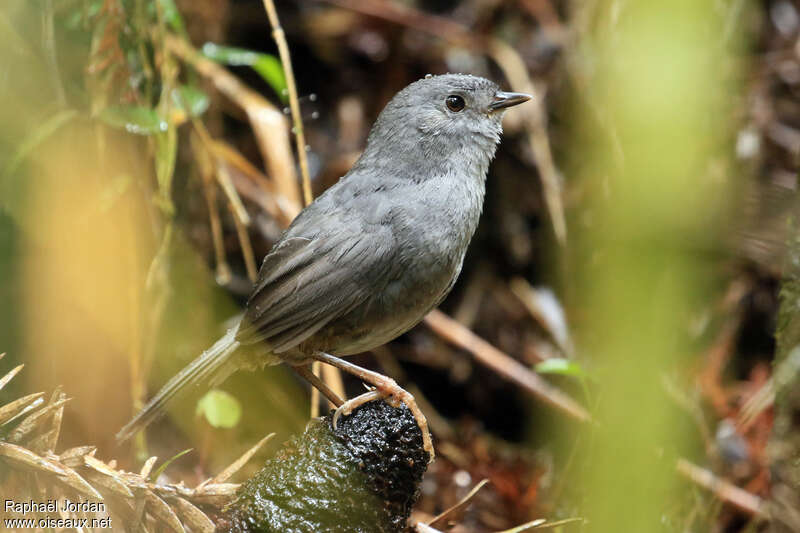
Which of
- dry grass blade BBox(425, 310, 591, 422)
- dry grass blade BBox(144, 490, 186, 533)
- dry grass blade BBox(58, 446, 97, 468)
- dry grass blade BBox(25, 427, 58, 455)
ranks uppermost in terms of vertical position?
dry grass blade BBox(25, 427, 58, 455)

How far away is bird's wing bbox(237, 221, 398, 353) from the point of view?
234cm

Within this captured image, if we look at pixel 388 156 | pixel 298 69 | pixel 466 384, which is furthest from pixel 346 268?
pixel 298 69

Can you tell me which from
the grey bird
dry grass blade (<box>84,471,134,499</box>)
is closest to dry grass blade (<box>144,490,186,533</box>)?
dry grass blade (<box>84,471,134,499</box>)

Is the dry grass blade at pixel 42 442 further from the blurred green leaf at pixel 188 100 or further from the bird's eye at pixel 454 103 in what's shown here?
the blurred green leaf at pixel 188 100

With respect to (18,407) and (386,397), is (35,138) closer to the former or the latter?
(18,407)

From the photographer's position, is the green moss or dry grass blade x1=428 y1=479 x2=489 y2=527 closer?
the green moss

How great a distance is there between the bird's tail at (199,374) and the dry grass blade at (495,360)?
153 cm

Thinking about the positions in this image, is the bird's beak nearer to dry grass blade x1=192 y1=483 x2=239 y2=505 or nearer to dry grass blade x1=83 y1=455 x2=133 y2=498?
dry grass blade x1=192 y1=483 x2=239 y2=505

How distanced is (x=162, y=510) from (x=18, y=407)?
387 millimetres

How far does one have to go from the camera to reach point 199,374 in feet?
8.59

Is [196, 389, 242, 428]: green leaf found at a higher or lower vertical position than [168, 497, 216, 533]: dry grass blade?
lower

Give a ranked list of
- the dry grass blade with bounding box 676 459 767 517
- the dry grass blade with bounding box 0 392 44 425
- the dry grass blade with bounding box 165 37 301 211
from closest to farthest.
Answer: the dry grass blade with bounding box 0 392 44 425 < the dry grass blade with bounding box 676 459 767 517 < the dry grass blade with bounding box 165 37 301 211

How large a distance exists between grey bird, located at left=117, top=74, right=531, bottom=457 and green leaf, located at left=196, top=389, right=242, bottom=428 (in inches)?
12.5

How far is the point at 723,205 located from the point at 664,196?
2.62ft
